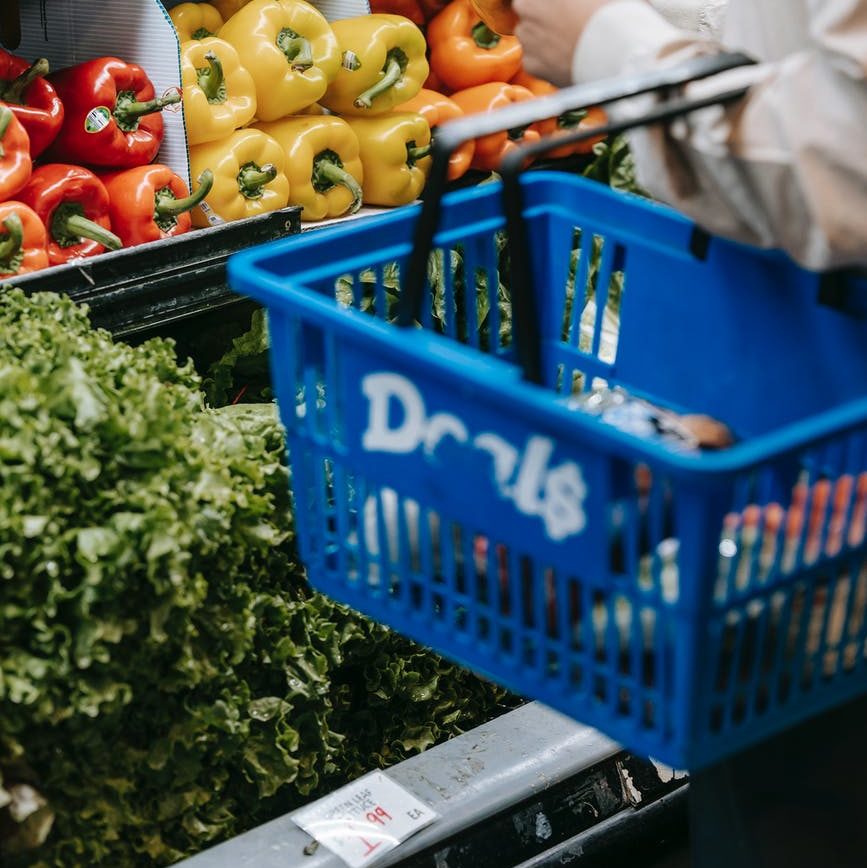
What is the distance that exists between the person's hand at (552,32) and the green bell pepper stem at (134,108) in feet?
4.59

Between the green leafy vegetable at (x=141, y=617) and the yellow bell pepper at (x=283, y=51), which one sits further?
the yellow bell pepper at (x=283, y=51)

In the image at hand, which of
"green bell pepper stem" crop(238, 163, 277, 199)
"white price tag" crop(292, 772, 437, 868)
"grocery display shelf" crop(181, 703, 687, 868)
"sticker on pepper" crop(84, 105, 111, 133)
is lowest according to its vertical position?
"grocery display shelf" crop(181, 703, 687, 868)

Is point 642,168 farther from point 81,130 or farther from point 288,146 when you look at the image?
point 288,146

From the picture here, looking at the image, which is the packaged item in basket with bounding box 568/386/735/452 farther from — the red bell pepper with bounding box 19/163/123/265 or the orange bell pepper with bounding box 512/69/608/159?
the orange bell pepper with bounding box 512/69/608/159

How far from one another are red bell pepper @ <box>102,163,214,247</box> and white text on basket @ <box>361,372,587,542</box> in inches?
59.1

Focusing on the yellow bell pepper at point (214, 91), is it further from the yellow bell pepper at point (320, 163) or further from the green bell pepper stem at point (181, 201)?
the green bell pepper stem at point (181, 201)

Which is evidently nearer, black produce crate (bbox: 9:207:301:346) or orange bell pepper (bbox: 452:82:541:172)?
black produce crate (bbox: 9:207:301:346)

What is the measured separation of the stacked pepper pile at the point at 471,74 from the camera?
3.41m

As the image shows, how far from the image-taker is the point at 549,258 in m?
1.61

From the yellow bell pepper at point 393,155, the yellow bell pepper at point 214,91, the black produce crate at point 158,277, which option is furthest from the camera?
the yellow bell pepper at point 393,155

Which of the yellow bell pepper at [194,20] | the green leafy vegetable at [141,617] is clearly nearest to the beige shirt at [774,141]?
the green leafy vegetable at [141,617]

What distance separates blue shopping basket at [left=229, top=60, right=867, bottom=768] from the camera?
1071mm

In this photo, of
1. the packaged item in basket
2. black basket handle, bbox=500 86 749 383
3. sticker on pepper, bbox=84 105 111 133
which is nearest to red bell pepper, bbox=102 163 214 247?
sticker on pepper, bbox=84 105 111 133

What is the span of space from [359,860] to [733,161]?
1144 mm
